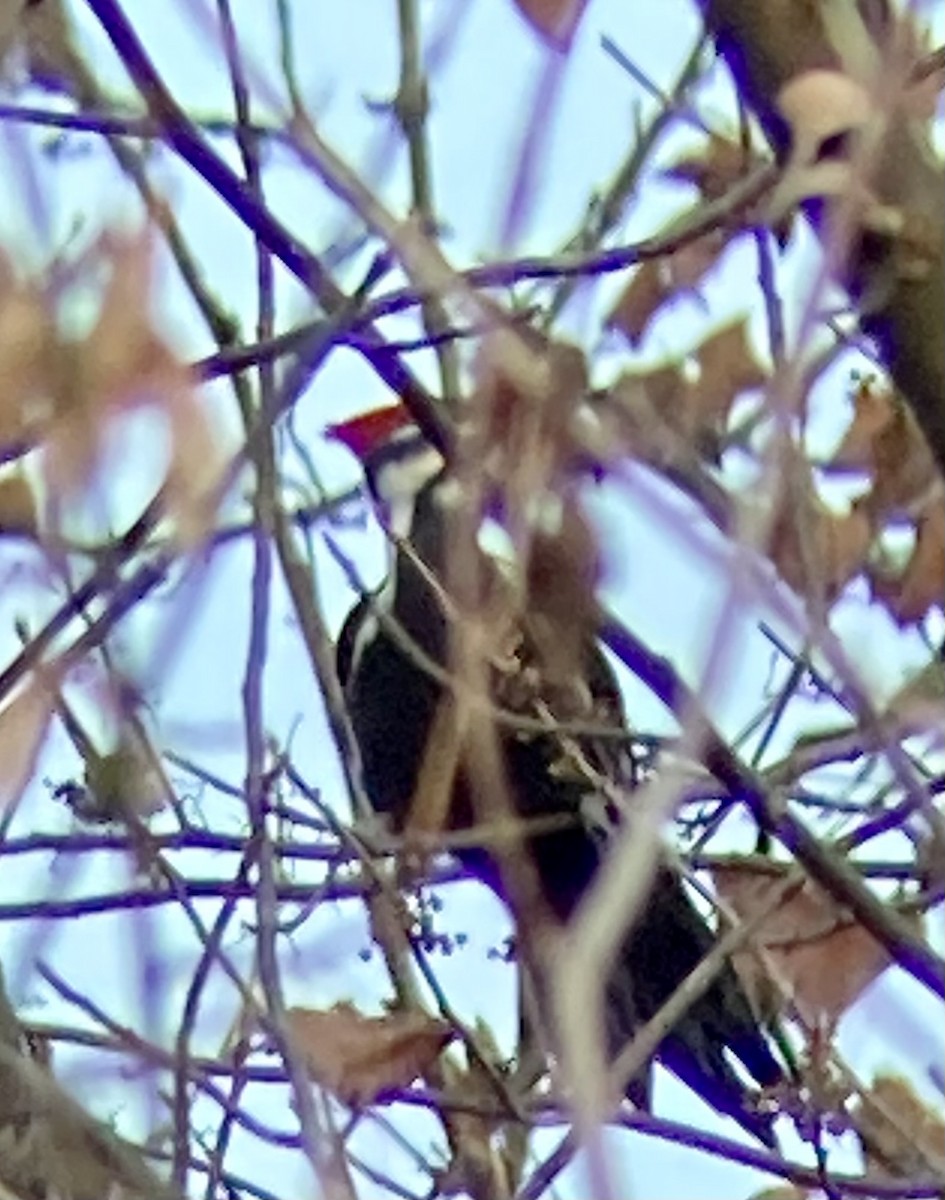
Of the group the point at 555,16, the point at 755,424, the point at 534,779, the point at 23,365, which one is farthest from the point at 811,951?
the point at 23,365

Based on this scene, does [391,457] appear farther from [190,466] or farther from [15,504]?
[190,466]

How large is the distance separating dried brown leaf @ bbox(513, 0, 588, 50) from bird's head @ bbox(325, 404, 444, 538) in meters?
1.30

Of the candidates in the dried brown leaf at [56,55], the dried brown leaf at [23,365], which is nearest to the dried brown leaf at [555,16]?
the dried brown leaf at [23,365]

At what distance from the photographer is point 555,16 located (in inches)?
32.4

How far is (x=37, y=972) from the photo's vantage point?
1188mm

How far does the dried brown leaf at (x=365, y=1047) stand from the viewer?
4.27ft

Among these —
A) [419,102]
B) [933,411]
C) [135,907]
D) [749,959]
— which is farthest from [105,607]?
[749,959]

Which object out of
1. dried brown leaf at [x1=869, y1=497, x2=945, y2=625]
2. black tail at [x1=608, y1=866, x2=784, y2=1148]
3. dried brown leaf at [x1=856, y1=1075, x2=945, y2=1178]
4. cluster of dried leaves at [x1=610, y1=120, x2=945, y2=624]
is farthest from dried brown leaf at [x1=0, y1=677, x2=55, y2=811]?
black tail at [x1=608, y1=866, x2=784, y2=1148]

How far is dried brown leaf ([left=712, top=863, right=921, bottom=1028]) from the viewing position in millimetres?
1276

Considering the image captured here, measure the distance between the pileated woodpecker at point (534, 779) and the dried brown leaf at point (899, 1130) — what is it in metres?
0.10

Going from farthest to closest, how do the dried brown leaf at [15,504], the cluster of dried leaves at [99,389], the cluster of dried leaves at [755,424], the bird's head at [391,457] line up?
the bird's head at [391,457]
the cluster of dried leaves at [755,424]
the dried brown leaf at [15,504]
the cluster of dried leaves at [99,389]

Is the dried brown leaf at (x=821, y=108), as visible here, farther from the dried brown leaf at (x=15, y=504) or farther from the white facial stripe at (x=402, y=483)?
the white facial stripe at (x=402, y=483)

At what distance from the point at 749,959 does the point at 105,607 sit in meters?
0.56

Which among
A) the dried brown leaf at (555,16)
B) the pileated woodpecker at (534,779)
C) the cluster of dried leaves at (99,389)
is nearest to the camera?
the cluster of dried leaves at (99,389)
